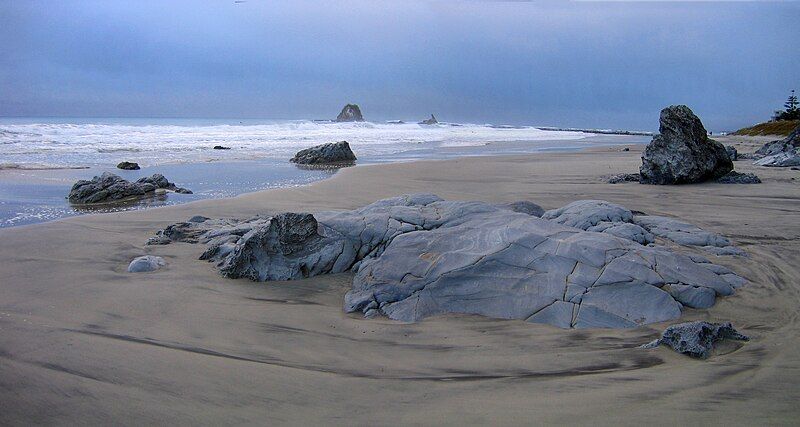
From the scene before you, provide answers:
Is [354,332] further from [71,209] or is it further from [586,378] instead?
[71,209]

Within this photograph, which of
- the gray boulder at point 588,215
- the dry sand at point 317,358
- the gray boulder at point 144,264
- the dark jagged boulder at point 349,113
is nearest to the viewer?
the dry sand at point 317,358

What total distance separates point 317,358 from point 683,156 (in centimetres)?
1130

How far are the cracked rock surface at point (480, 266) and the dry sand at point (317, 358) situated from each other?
0.18 meters

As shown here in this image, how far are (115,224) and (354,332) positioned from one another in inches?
207

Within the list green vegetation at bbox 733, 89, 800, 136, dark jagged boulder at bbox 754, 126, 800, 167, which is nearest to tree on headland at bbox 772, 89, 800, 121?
green vegetation at bbox 733, 89, 800, 136

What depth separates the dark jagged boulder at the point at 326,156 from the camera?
20.0 metres

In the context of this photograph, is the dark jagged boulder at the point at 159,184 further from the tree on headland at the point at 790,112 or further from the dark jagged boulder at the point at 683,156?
the tree on headland at the point at 790,112

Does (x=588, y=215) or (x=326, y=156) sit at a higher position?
(x=326, y=156)

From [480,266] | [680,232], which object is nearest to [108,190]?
[480,266]

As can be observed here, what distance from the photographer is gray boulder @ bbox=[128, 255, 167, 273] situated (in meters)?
5.65

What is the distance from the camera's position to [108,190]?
10977 millimetres

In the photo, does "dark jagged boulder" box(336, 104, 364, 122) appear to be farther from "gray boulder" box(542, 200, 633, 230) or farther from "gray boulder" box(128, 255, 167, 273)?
"gray boulder" box(128, 255, 167, 273)

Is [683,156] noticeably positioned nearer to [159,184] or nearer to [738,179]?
[738,179]

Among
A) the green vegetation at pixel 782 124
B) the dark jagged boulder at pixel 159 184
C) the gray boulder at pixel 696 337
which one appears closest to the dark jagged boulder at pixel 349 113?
the green vegetation at pixel 782 124
